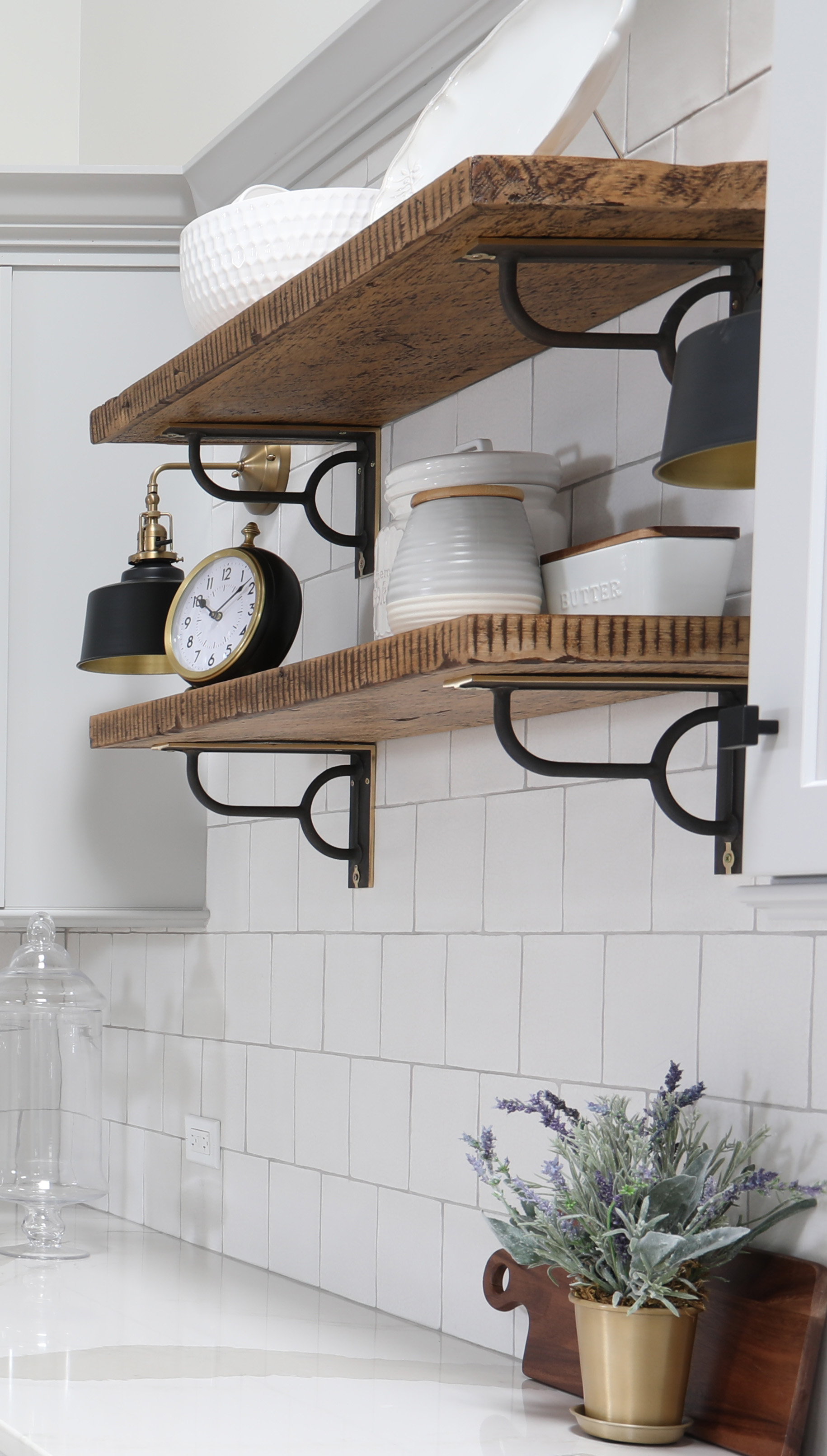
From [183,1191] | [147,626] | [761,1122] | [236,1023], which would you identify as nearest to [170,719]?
[147,626]

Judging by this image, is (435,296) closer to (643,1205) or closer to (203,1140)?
(643,1205)

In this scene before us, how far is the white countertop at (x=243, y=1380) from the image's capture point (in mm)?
1310

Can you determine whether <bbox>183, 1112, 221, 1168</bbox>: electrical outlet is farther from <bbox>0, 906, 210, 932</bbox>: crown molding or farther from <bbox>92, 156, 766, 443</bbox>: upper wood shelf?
<bbox>92, 156, 766, 443</bbox>: upper wood shelf

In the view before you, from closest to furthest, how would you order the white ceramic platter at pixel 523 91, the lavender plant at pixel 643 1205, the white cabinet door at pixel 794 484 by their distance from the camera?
the white cabinet door at pixel 794 484
the lavender plant at pixel 643 1205
the white ceramic platter at pixel 523 91

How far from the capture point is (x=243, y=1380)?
1516mm

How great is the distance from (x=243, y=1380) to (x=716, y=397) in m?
1.03

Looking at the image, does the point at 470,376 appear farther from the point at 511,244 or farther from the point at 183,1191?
the point at 183,1191

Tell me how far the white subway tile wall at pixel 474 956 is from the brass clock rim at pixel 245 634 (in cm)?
21

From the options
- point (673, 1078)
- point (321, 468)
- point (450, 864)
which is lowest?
point (673, 1078)

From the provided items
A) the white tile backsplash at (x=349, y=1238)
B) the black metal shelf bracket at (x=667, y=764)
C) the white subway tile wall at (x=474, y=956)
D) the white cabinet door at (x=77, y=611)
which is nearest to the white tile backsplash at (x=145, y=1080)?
the white subway tile wall at (x=474, y=956)

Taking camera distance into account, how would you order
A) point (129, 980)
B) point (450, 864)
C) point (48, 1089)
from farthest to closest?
point (48, 1089)
point (129, 980)
point (450, 864)

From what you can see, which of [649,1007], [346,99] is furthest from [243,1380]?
[346,99]

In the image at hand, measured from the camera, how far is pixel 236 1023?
7.32 feet

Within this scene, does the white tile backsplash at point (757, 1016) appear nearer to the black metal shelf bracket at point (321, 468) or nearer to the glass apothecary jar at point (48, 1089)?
the black metal shelf bracket at point (321, 468)
